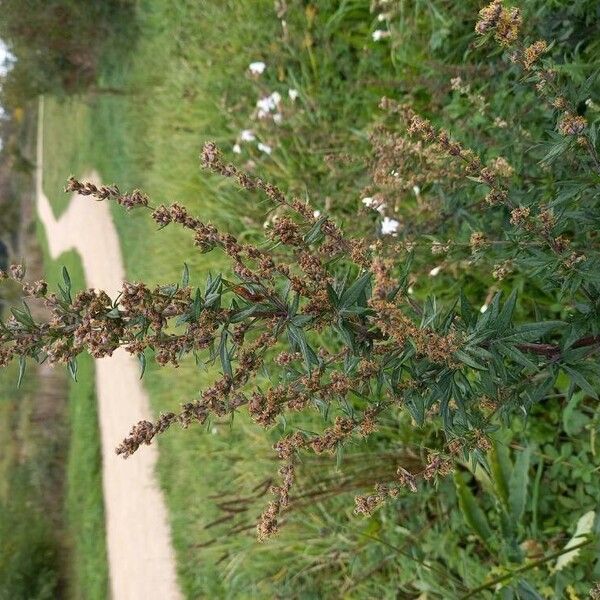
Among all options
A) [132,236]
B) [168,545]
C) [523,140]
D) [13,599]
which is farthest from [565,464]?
[13,599]

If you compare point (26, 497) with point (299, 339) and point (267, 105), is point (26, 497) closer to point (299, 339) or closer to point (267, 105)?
point (267, 105)

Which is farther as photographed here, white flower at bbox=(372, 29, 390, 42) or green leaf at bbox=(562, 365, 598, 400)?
white flower at bbox=(372, 29, 390, 42)

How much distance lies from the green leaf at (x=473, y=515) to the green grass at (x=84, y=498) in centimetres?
399

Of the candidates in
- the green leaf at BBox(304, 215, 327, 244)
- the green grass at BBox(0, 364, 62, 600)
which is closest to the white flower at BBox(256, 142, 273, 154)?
the green leaf at BBox(304, 215, 327, 244)

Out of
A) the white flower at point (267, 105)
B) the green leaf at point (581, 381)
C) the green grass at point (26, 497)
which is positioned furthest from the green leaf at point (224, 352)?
the green grass at point (26, 497)

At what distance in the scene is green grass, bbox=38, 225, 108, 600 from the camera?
6.34 m

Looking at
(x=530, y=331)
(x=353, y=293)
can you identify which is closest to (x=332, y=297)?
(x=353, y=293)

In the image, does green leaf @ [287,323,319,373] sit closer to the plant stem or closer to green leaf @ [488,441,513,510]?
the plant stem

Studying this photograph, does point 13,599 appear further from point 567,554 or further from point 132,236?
point 567,554

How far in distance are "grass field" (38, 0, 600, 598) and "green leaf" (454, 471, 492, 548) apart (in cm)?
1

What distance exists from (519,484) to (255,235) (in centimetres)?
223

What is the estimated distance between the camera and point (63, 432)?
7.97 metres

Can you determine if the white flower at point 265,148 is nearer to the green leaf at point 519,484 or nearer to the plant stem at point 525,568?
the green leaf at point 519,484

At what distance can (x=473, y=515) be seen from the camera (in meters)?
3.04
